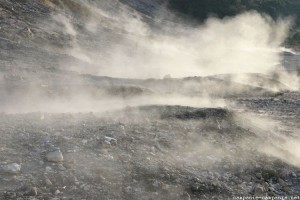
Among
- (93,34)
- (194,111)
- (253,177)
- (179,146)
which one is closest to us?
(253,177)

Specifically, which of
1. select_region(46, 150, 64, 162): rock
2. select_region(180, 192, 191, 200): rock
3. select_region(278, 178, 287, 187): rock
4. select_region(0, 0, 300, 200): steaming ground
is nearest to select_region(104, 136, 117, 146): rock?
select_region(0, 0, 300, 200): steaming ground


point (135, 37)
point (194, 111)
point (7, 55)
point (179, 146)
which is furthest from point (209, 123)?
point (135, 37)

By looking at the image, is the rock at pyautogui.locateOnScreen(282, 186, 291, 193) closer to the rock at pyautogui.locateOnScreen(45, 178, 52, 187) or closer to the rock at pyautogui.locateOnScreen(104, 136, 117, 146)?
the rock at pyautogui.locateOnScreen(104, 136, 117, 146)

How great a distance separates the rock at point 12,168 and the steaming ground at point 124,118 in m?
0.02

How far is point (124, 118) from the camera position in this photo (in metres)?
11.7

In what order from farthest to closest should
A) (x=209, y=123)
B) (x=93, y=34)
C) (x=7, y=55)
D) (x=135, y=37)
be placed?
(x=135, y=37)
(x=93, y=34)
(x=7, y=55)
(x=209, y=123)

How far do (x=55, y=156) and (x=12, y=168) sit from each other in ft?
2.88

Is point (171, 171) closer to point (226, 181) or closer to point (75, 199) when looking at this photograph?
point (226, 181)

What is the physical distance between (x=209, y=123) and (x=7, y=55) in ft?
29.7

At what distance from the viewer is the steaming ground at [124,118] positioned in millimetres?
7977

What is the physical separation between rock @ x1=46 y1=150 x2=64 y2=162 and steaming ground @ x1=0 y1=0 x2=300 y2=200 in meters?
0.03

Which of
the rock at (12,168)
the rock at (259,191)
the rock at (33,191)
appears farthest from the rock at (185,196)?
the rock at (12,168)

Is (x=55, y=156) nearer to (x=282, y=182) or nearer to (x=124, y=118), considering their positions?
(x=124, y=118)

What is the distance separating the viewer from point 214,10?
4956 centimetres
